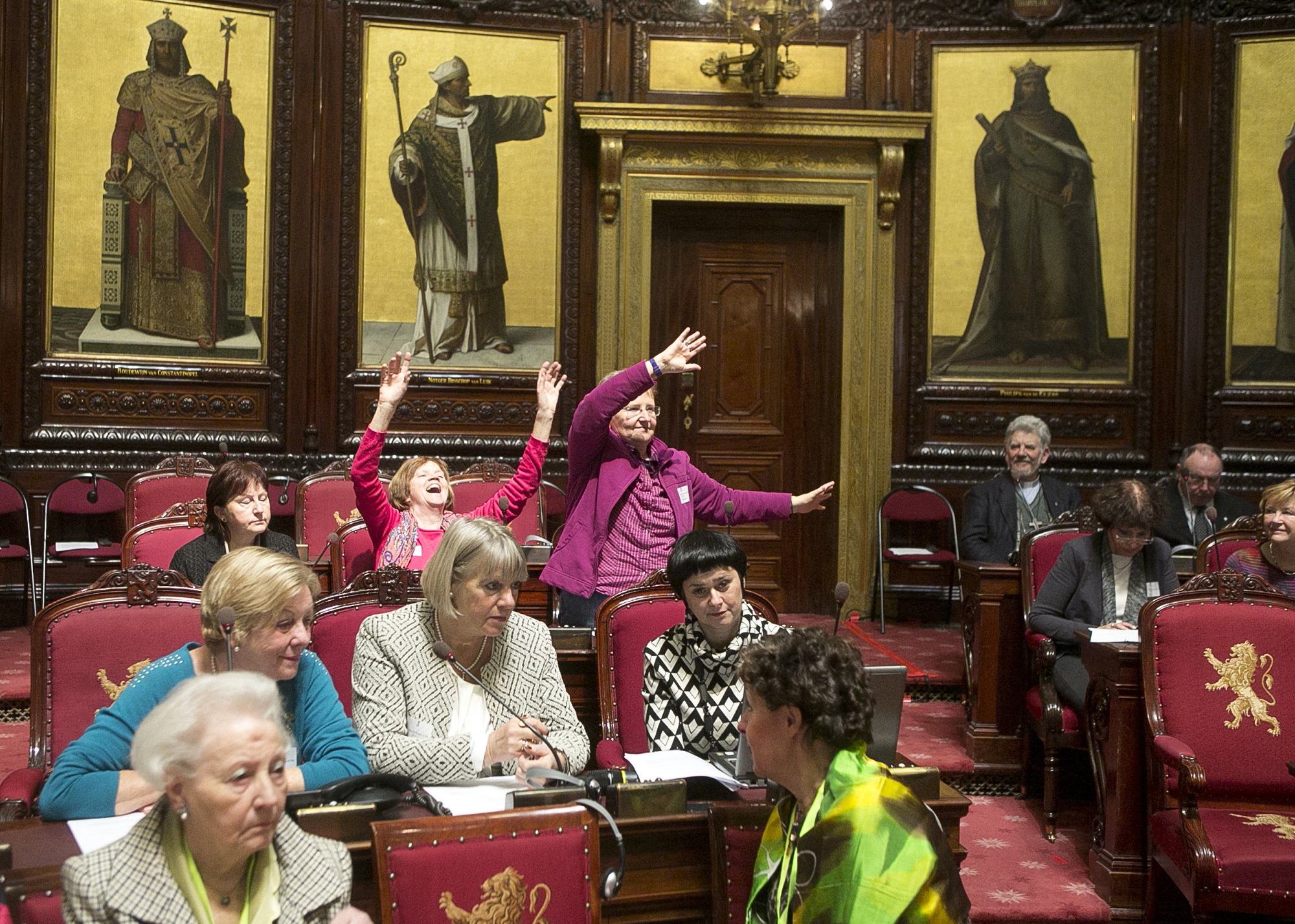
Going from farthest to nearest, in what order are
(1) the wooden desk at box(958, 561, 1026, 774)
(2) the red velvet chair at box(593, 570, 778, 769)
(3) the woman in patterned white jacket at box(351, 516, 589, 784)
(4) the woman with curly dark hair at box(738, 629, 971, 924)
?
(1) the wooden desk at box(958, 561, 1026, 774), (2) the red velvet chair at box(593, 570, 778, 769), (3) the woman in patterned white jacket at box(351, 516, 589, 784), (4) the woman with curly dark hair at box(738, 629, 971, 924)

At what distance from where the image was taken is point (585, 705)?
356 cm

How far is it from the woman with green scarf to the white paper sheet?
38 cm

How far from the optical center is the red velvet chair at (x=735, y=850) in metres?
2.09

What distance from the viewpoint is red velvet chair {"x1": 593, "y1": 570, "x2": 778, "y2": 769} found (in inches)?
131

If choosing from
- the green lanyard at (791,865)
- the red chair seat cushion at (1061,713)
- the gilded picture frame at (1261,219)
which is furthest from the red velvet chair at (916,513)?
the green lanyard at (791,865)

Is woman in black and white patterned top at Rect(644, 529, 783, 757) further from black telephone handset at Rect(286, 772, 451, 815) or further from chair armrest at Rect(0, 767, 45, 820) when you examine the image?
chair armrest at Rect(0, 767, 45, 820)

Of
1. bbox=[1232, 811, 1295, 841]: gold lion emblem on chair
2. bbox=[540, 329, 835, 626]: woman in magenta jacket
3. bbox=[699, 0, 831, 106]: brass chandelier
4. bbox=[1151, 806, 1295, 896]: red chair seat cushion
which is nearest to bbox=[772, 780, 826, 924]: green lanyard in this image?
bbox=[1151, 806, 1295, 896]: red chair seat cushion

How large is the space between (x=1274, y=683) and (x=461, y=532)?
2372 millimetres

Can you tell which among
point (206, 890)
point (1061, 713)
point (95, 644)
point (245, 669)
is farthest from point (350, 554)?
point (206, 890)

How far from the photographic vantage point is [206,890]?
1.71 meters

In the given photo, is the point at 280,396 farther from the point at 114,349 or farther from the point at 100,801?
the point at 100,801

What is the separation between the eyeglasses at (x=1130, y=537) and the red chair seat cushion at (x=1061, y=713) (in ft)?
1.98

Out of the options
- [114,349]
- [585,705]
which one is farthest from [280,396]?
[585,705]

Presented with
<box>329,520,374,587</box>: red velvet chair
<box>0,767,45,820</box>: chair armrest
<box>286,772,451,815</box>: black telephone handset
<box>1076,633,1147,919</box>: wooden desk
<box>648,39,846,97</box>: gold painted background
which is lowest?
<box>1076,633,1147,919</box>: wooden desk
